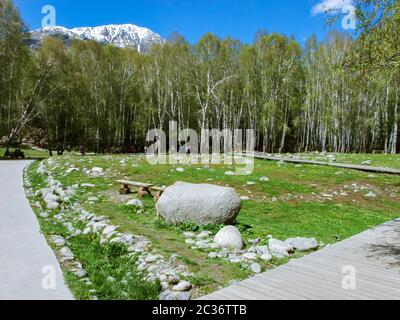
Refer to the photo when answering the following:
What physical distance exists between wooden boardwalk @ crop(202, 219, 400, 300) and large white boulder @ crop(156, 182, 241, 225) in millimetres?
2738

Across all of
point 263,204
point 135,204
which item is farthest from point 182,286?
point 263,204

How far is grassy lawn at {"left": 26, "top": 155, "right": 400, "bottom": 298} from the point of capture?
774cm

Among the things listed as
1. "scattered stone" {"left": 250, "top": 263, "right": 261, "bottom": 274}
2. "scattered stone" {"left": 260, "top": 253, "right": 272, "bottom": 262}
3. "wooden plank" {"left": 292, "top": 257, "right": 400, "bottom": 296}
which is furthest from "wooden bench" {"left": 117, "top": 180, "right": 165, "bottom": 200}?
"wooden plank" {"left": 292, "top": 257, "right": 400, "bottom": 296}

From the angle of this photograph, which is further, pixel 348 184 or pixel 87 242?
pixel 348 184

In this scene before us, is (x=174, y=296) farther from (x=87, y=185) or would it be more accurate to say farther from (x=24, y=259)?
(x=87, y=185)

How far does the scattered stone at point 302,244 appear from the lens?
26.2 feet

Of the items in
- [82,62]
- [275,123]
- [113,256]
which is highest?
[82,62]

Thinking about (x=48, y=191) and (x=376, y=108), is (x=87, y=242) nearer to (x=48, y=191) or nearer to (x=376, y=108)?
(x=48, y=191)

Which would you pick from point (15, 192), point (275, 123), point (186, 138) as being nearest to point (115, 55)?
point (186, 138)

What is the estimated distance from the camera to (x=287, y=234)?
941 cm

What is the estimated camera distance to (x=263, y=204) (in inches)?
524

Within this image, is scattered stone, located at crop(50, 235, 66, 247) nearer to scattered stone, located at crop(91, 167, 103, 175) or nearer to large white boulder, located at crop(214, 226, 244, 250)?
large white boulder, located at crop(214, 226, 244, 250)

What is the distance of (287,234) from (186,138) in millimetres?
40193

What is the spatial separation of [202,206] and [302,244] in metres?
2.71
